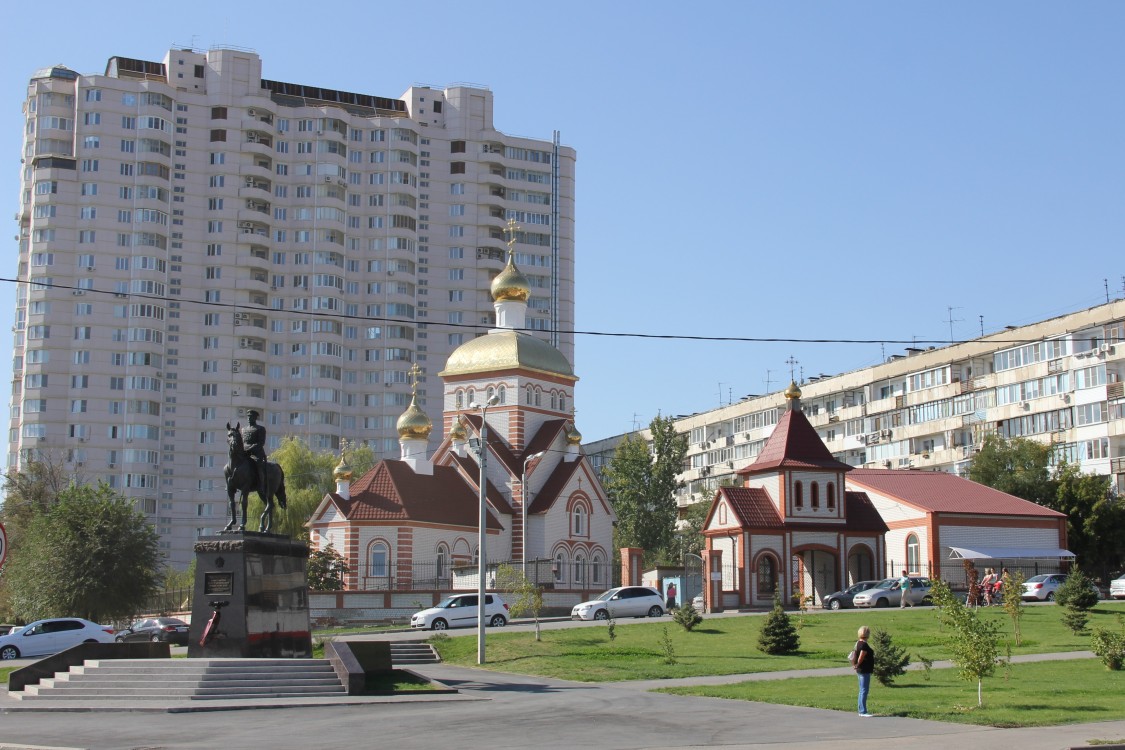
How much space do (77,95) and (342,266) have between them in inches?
859

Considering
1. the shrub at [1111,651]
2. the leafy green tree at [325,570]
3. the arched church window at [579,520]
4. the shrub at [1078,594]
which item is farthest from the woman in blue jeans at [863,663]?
the arched church window at [579,520]

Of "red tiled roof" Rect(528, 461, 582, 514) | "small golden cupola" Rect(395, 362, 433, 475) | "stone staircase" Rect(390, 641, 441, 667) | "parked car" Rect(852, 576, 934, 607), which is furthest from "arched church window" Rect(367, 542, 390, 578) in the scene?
"stone staircase" Rect(390, 641, 441, 667)

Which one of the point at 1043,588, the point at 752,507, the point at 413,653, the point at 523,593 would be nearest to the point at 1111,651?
the point at 413,653

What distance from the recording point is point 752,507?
2014 inches

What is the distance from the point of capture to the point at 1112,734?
17531 millimetres

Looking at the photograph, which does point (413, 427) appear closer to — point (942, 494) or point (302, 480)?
point (302, 480)

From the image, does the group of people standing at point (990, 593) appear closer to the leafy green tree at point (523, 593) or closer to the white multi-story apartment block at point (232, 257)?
the leafy green tree at point (523, 593)

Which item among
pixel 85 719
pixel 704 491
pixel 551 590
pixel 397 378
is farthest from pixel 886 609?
pixel 397 378

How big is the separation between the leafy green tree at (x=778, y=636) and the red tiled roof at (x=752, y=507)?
18.3 m

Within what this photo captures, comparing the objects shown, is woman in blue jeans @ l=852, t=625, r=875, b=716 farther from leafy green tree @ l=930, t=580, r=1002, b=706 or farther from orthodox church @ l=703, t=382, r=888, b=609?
orthodox church @ l=703, t=382, r=888, b=609

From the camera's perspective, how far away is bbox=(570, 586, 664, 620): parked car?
4422 cm

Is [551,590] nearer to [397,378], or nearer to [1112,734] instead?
[1112,734]

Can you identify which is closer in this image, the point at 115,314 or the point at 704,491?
the point at 704,491

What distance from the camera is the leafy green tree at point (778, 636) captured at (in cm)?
3158
